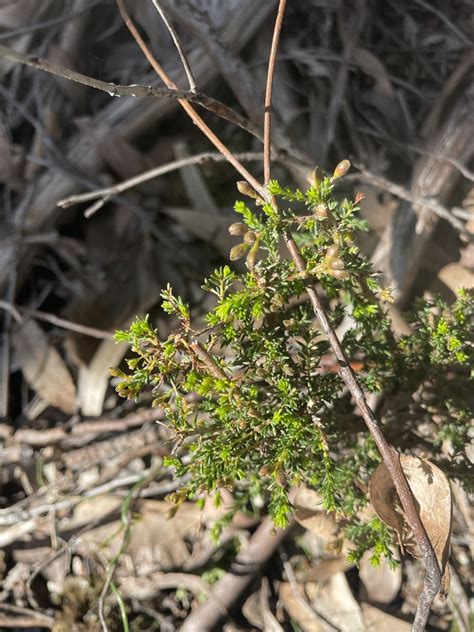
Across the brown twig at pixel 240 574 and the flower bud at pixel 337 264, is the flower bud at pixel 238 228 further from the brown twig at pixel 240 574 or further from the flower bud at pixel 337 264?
the brown twig at pixel 240 574

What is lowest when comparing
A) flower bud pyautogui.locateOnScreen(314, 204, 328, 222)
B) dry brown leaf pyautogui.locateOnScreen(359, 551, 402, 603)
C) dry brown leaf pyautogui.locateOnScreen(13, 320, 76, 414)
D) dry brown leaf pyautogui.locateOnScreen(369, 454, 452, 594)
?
dry brown leaf pyautogui.locateOnScreen(13, 320, 76, 414)

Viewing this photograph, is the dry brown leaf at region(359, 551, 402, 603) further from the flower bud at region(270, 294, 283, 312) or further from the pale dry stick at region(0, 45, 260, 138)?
the pale dry stick at region(0, 45, 260, 138)

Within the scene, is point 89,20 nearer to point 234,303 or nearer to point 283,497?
point 234,303

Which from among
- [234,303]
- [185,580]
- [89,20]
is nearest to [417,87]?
[89,20]

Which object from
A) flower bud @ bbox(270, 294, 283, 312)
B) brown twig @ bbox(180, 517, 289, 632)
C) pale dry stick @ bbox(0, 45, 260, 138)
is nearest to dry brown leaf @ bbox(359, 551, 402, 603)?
brown twig @ bbox(180, 517, 289, 632)

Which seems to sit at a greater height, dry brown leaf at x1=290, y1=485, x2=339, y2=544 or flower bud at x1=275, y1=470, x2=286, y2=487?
flower bud at x1=275, y1=470, x2=286, y2=487

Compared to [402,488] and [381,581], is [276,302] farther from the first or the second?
[381,581]

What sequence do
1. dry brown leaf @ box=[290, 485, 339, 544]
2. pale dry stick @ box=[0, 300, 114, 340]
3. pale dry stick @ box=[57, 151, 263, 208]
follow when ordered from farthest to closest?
pale dry stick @ box=[0, 300, 114, 340]
pale dry stick @ box=[57, 151, 263, 208]
dry brown leaf @ box=[290, 485, 339, 544]
